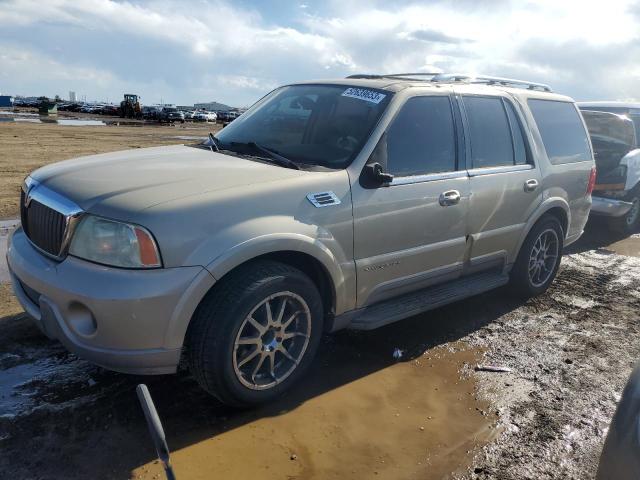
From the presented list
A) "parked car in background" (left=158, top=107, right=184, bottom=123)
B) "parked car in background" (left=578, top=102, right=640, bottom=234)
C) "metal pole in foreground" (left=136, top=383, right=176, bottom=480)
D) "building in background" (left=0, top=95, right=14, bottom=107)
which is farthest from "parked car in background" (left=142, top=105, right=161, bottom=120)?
"metal pole in foreground" (left=136, top=383, right=176, bottom=480)

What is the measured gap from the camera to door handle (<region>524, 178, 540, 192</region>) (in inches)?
190

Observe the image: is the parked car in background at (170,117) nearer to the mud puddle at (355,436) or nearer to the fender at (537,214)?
the fender at (537,214)

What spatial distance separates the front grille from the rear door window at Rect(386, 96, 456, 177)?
2.07 metres

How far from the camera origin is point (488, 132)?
4.57 meters

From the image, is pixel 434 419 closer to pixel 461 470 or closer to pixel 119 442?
pixel 461 470

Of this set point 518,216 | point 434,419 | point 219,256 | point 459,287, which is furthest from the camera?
point 518,216

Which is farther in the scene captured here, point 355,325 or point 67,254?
point 355,325

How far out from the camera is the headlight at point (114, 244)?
2717 millimetres

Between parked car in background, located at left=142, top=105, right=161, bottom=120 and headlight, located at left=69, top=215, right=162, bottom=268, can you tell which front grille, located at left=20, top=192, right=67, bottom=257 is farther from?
parked car in background, located at left=142, top=105, right=161, bottom=120

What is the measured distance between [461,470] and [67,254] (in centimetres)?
233

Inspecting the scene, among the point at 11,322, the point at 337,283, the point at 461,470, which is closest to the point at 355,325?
the point at 337,283

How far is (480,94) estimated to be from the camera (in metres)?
4.61

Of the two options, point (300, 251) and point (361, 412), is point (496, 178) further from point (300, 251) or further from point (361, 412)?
point (361, 412)

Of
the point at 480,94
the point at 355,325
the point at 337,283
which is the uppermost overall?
the point at 480,94
